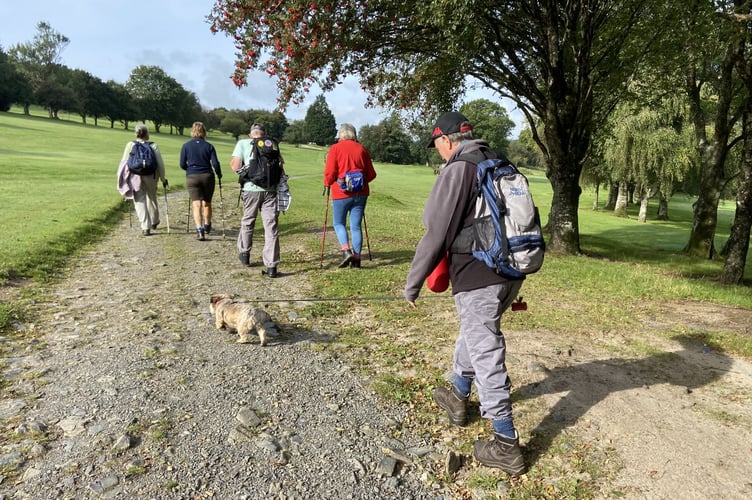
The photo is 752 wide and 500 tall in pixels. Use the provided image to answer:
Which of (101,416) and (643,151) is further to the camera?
(643,151)

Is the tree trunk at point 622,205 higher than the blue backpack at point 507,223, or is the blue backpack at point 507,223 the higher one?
the tree trunk at point 622,205

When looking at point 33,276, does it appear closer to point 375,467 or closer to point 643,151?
point 375,467

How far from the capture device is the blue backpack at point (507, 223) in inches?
123

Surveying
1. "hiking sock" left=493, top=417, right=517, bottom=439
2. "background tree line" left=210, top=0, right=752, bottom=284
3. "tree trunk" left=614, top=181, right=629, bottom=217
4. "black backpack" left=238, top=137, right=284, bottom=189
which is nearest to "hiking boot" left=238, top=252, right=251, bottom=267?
"black backpack" left=238, top=137, right=284, bottom=189

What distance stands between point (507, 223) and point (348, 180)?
5437 millimetres

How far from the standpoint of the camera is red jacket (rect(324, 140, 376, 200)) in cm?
827

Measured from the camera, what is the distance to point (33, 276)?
719 cm

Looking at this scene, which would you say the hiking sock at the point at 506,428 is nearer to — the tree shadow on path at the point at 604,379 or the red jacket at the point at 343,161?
the tree shadow on path at the point at 604,379

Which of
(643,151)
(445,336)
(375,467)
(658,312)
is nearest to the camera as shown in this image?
(375,467)

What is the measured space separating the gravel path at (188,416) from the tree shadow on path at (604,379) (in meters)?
1.14

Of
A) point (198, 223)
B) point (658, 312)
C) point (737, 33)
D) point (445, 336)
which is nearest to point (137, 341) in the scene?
point (445, 336)

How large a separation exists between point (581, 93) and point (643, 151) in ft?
64.0

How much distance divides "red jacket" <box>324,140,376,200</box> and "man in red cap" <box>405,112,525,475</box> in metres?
4.99

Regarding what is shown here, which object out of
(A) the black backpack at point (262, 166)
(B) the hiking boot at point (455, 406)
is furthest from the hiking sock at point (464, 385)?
(A) the black backpack at point (262, 166)
